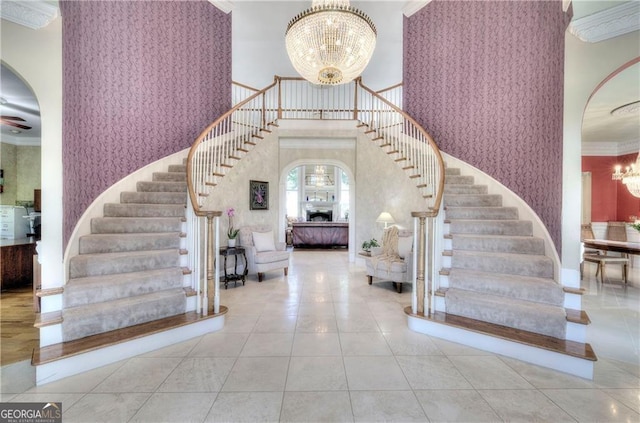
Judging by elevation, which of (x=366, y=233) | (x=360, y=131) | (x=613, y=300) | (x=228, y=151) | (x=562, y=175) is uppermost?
(x=360, y=131)

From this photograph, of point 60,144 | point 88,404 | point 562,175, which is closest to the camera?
point 88,404

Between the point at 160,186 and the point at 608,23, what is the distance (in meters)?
5.51

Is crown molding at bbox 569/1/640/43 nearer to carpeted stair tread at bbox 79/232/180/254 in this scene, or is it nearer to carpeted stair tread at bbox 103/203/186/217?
carpeted stair tread at bbox 79/232/180/254

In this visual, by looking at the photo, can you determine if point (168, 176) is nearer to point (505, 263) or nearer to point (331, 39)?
point (331, 39)

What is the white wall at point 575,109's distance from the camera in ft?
7.77

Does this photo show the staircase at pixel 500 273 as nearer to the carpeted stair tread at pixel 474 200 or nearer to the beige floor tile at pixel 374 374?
the carpeted stair tread at pixel 474 200

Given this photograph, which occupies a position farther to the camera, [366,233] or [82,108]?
[366,233]

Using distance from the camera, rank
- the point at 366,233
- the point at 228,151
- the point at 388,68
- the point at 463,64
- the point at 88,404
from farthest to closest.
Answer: the point at 388,68 → the point at 366,233 → the point at 228,151 → the point at 463,64 → the point at 88,404

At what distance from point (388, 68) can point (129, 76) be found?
6437 millimetres

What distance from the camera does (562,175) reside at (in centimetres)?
265

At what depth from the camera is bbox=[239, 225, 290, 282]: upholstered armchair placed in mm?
4805

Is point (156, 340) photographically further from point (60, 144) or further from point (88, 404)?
point (60, 144)

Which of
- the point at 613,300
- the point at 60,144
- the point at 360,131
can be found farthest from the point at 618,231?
the point at 60,144

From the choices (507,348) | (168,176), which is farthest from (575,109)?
(168,176)
